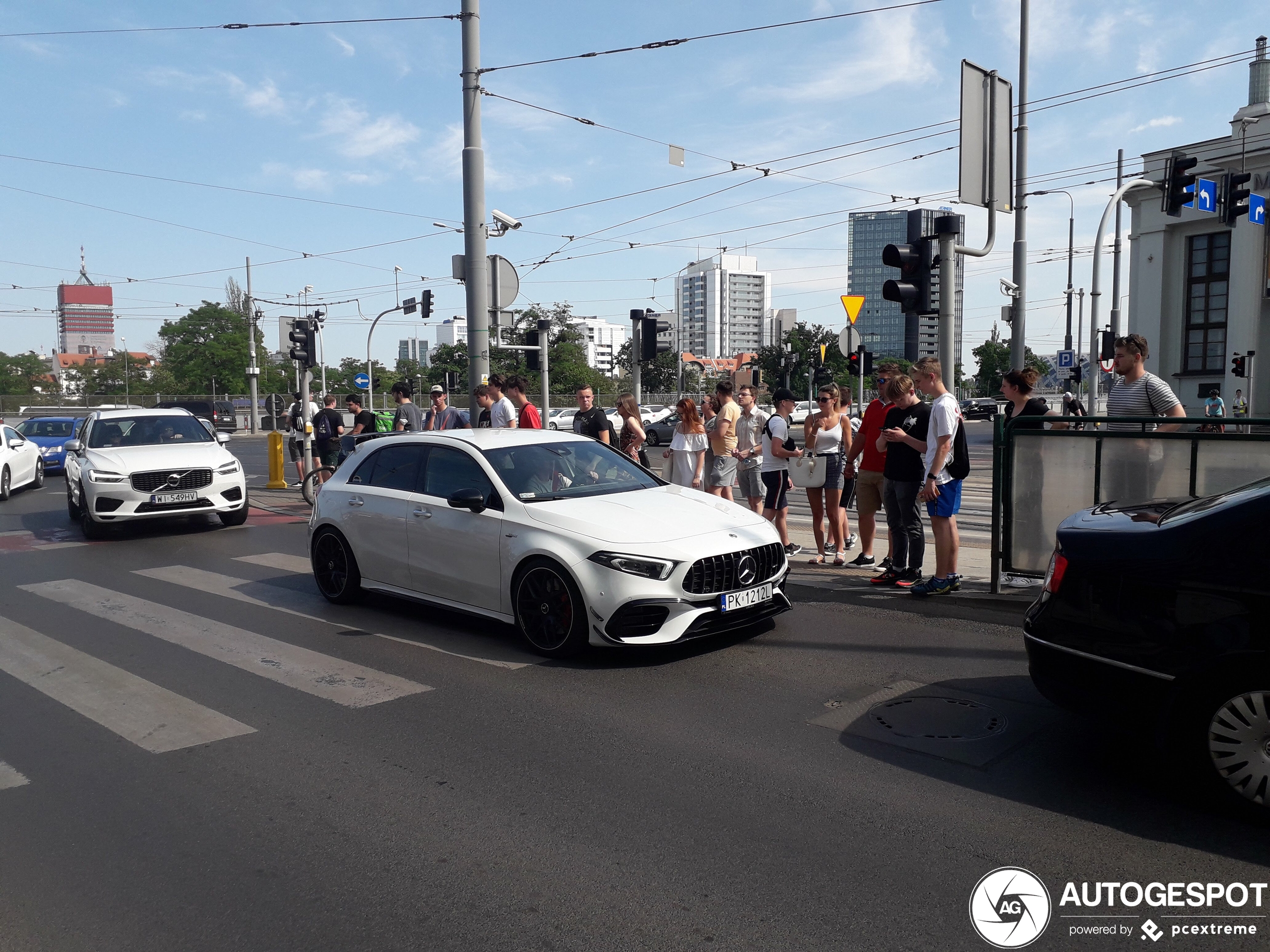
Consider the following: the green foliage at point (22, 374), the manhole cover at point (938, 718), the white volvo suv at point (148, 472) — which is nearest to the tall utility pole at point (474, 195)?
the white volvo suv at point (148, 472)

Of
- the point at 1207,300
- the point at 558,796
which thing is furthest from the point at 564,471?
the point at 1207,300

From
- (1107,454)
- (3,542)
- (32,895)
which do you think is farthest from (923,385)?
(3,542)

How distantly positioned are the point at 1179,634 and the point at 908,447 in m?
4.37

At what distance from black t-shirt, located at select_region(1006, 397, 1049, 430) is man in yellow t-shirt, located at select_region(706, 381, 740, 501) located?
9.68 feet

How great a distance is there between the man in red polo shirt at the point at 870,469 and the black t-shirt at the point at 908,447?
201 millimetres

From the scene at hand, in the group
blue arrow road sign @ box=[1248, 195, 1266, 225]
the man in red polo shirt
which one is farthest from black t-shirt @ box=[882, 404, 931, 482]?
blue arrow road sign @ box=[1248, 195, 1266, 225]

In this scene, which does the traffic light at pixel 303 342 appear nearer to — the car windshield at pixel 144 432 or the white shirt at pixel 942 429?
the car windshield at pixel 144 432

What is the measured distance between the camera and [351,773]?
452cm

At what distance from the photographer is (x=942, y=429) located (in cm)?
771

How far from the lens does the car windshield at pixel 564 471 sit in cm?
704

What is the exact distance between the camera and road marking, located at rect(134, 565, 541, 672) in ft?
21.2

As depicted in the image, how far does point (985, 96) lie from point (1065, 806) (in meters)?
6.97

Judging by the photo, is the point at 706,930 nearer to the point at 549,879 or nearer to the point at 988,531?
the point at 549,879

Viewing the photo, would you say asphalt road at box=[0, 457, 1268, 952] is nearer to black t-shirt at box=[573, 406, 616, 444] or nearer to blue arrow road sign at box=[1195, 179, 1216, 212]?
black t-shirt at box=[573, 406, 616, 444]
